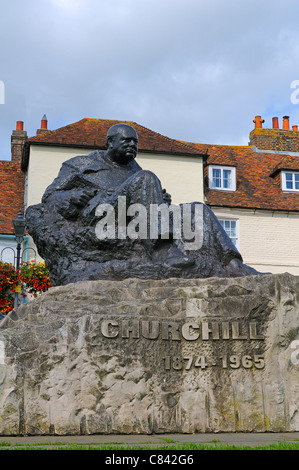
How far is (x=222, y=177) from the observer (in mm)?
29984

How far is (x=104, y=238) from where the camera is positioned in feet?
25.8

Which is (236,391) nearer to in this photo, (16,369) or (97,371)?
(97,371)

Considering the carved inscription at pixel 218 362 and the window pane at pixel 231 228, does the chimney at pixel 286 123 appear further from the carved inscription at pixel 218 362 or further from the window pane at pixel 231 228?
the carved inscription at pixel 218 362

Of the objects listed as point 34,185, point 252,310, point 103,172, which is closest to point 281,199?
point 34,185

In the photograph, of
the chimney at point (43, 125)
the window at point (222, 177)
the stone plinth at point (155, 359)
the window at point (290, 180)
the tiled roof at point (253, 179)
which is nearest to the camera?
the stone plinth at point (155, 359)

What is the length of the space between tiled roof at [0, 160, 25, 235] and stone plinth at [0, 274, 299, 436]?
1975 centimetres

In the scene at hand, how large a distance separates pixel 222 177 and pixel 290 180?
305 centimetres

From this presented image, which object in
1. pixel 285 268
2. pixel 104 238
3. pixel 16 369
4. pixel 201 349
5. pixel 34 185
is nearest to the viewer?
pixel 16 369

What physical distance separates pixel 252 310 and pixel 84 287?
1640 mm

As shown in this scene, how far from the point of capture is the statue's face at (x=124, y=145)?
873cm

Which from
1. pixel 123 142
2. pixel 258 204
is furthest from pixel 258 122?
pixel 123 142

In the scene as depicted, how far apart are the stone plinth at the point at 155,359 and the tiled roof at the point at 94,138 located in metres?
20.2

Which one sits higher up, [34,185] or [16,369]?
[34,185]

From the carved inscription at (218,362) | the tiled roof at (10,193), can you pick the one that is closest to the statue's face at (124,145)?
the carved inscription at (218,362)
